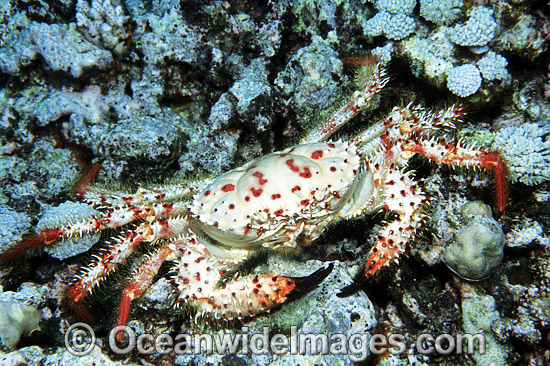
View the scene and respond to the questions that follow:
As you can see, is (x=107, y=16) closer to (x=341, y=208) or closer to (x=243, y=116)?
(x=243, y=116)

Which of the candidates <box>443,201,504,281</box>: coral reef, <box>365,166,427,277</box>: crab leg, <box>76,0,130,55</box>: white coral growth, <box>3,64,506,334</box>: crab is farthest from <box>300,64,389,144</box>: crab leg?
<box>76,0,130,55</box>: white coral growth

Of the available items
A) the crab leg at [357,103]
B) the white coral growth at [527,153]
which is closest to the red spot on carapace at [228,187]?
the crab leg at [357,103]

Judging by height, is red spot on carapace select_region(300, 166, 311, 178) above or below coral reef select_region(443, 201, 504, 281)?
above

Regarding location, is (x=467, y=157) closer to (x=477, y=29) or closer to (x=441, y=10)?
(x=477, y=29)

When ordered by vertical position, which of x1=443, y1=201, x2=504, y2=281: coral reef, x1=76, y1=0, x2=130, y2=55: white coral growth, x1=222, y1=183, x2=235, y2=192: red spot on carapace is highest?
x1=76, y1=0, x2=130, y2=55: white coral growth

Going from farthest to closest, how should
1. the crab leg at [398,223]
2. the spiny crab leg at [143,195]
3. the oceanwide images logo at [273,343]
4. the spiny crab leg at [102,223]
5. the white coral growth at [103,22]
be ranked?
the white coral growth at [103,22], the spiny crab leg at [143,195], the spiny crab leg at [102,223], the crab leg at [398,223], the oceanwide images logo at [273,343]

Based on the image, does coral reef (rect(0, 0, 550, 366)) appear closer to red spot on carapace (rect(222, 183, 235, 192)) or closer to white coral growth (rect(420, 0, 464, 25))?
white coral growth (rect(420, 0, 464, 25))

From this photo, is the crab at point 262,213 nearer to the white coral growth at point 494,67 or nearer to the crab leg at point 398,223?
the crab leg at point 398,223
